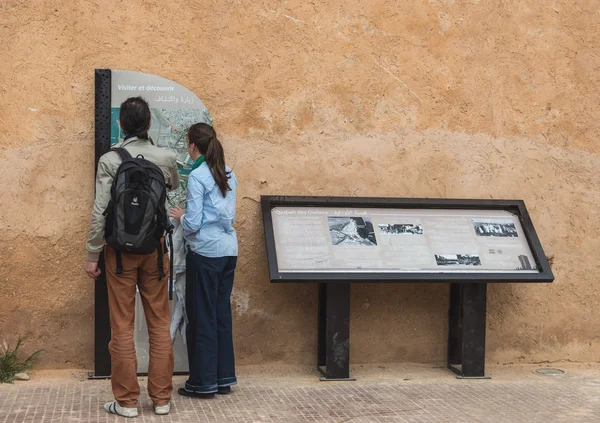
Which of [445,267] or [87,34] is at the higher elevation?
[87,34]

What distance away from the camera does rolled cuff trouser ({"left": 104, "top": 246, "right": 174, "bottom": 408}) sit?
15.9 ft

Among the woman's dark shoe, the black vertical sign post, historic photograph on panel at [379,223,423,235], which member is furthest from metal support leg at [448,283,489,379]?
the black vertical sign post

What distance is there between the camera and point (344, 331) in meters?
5.79

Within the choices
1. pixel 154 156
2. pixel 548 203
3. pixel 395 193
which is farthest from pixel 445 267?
pixel 154 156

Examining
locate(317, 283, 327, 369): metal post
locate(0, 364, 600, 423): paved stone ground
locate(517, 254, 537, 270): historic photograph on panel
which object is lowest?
locate(0, 364, 600, 423): paved stone ground

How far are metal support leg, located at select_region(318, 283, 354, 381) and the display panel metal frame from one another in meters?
0.20

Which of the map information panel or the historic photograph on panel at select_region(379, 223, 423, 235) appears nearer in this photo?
the map information panel

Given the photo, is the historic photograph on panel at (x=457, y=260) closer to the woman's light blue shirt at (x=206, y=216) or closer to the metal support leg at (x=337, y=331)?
the metal support leg at (x=337, y=331)

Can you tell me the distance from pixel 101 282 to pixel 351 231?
1734mm

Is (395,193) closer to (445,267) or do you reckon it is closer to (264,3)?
(445,267)

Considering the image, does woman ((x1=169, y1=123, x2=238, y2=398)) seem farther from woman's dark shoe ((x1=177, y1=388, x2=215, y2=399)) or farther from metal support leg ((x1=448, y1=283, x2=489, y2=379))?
metal support leg ((x1=448, y1=283, x2=489, y2=379))

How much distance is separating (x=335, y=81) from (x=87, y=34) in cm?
176

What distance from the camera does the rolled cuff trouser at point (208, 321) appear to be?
17.2 feet

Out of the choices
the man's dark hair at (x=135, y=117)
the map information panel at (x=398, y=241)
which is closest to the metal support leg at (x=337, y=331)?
the map information panel at (x=398, y=241)
